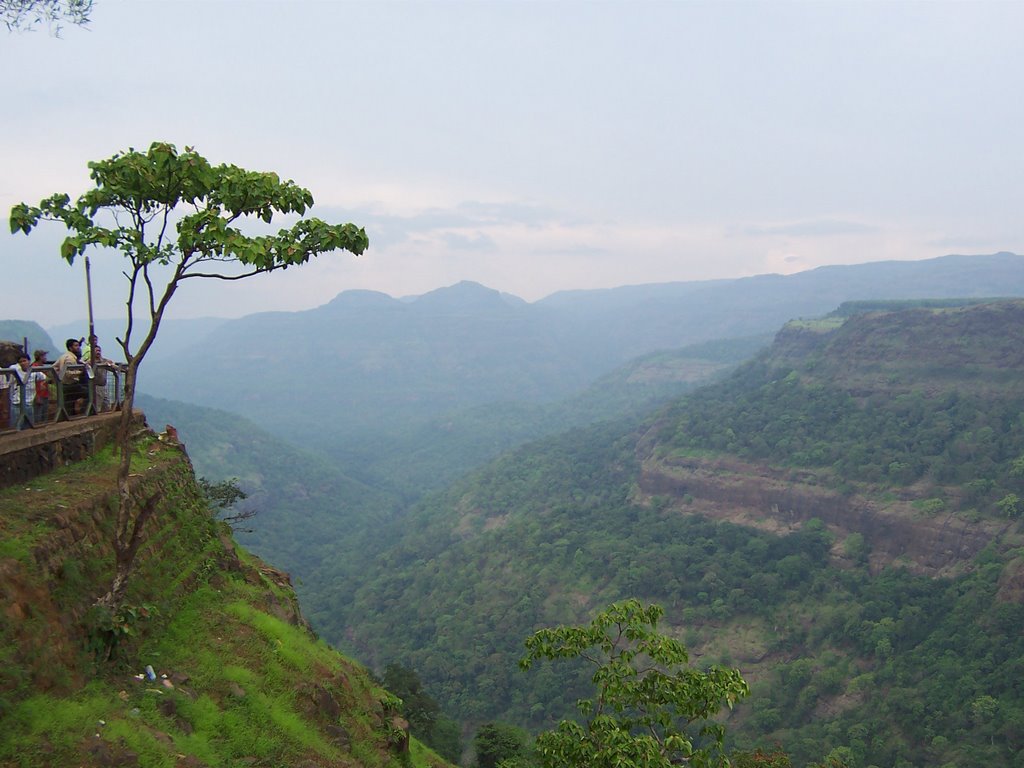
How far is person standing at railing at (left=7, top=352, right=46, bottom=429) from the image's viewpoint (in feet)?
43.0

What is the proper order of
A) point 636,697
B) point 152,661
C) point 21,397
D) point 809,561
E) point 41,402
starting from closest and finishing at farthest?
point 152,661
point 636,697
point 21,397
point 41,402
point 809,561

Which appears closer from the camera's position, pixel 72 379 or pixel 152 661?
pixel 152 661

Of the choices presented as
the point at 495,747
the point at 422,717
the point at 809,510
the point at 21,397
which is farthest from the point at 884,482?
the point at 21,397

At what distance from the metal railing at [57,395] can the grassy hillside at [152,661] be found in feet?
4.28

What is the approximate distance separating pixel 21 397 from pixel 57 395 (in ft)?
4.83

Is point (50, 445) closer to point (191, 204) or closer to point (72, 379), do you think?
point (72, 379)

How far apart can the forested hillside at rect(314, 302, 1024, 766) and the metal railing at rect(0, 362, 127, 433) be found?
51994 millimetres

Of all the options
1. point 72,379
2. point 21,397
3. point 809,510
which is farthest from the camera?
point 809,510

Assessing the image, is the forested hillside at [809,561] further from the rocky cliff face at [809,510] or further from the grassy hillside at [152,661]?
the grassy hillside at [152,661]

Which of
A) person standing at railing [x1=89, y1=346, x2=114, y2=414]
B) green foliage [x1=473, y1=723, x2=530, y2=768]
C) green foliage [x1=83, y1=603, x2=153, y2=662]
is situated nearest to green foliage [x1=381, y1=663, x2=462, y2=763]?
green foliage [x1=473, y1=723, x2=530, y2=768]

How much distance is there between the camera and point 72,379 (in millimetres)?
15602

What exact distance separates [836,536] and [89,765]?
80.2 meters

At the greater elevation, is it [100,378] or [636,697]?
[100,378]

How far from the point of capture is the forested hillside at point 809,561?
53.2m
